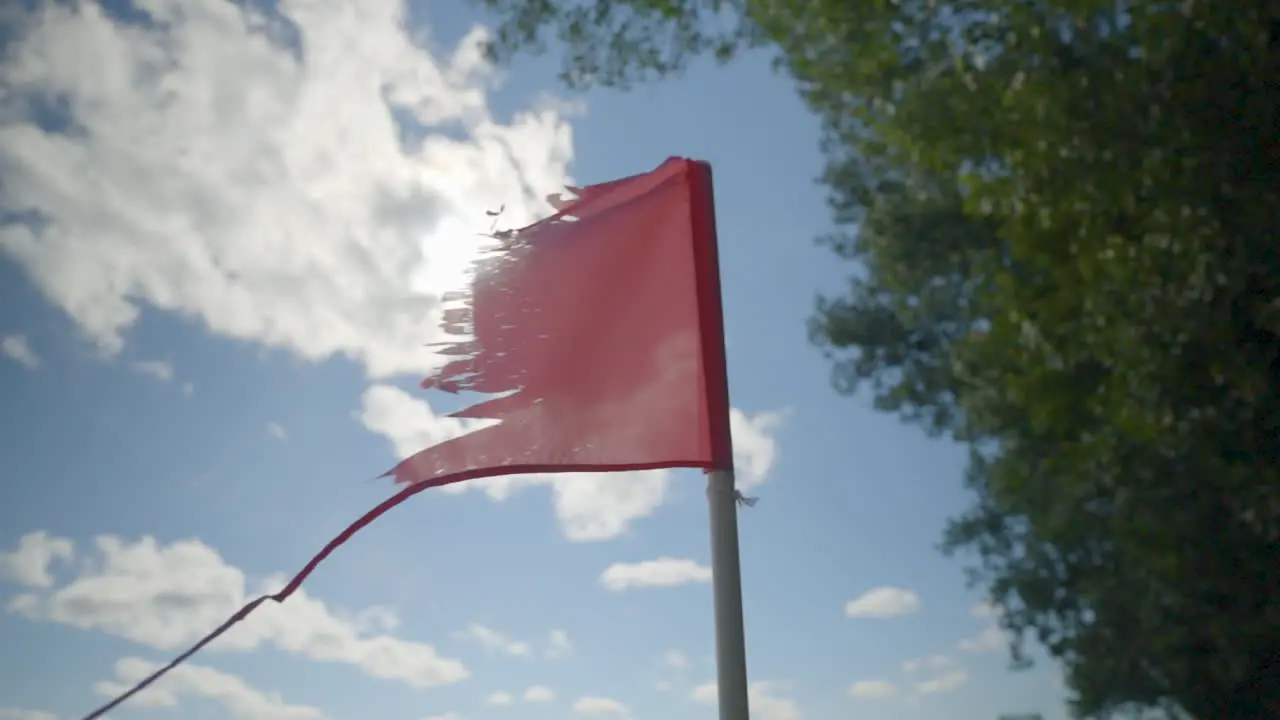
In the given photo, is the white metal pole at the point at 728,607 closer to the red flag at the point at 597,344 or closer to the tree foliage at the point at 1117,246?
the red flag at the point at 597,344

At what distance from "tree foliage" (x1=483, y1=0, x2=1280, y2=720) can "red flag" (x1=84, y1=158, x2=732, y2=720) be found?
403 centimetres

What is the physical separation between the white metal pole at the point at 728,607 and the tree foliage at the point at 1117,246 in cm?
484

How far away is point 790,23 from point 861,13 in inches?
42.1

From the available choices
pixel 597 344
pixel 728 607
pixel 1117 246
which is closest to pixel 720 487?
pixel 728 607

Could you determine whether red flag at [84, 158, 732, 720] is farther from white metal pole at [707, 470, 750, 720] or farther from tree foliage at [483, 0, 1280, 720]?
tree foliage at [483, 0, 1280, 720]

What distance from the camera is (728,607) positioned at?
389 centimetres

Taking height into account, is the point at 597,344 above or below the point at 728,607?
above

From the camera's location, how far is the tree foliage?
7988 mm

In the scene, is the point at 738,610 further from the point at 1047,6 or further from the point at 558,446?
the point at 1047,6

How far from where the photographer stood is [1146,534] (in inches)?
430

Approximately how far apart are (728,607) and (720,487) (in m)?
0.52

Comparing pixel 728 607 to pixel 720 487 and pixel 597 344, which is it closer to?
pixel 720 487

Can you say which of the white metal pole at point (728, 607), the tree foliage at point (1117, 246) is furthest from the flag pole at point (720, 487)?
the tree foliage at point (1117, 246)

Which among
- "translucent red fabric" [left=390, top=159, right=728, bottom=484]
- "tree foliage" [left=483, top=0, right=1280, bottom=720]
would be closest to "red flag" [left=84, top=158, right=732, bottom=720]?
"translucent red fabric" [left=390, top=159, right=728, bottom=484]
